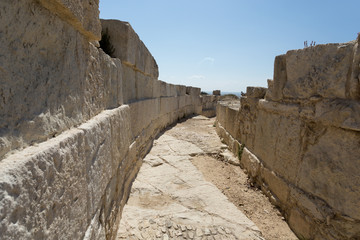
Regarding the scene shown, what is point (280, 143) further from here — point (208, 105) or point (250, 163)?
point (208, 105)

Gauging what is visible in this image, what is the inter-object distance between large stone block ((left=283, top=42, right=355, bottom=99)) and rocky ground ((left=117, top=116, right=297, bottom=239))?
5.39 feet

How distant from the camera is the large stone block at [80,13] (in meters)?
1.03

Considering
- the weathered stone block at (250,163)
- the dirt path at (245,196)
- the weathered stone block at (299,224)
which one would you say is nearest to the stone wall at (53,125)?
the dirt path at (245,196)

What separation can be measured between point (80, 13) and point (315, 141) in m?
2.55

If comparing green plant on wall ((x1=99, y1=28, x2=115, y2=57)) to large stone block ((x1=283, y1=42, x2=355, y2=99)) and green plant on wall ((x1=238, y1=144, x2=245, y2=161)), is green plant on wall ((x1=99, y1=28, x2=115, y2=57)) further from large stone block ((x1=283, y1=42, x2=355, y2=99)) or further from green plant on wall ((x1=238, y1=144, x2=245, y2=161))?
green plant on wall ((x1=238, y1=144, x2=245, y2=161))

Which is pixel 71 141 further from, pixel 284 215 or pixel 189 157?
pixel 189 157

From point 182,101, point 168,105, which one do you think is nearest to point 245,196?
point 168,105

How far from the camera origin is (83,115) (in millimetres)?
1383

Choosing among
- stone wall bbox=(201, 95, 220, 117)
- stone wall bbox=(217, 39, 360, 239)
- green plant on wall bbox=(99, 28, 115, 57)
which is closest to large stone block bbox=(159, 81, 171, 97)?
green plant on wall bbox=(99, 28, 115, 57)

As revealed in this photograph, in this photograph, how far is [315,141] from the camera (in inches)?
91.3

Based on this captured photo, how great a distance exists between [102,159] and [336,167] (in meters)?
2.21

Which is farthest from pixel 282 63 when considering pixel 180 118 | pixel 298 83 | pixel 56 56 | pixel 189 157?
pixel 180 118

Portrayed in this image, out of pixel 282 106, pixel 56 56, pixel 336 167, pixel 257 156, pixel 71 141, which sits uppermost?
pixel 56 56

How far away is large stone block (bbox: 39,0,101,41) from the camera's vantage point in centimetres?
103
